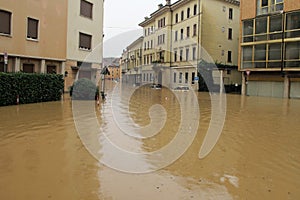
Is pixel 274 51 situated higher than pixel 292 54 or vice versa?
pixel 274 51

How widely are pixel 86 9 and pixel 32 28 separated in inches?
253

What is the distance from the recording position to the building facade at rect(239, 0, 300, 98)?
26188 millimetres

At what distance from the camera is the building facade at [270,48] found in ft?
85.9

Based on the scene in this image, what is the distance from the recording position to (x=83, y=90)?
18.0 m

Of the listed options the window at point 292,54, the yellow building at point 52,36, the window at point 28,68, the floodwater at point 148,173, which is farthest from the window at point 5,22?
the window at point 292,54

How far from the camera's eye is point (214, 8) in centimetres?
3819

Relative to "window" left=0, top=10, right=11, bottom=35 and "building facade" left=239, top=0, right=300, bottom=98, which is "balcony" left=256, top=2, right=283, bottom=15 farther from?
"window" left=0, top=10, right=11, bottom=35

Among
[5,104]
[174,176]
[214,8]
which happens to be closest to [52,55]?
[5,104]

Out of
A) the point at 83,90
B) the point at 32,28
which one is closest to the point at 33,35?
the point at 32,28

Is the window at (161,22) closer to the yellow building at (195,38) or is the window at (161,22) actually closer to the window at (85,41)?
the yellow building at (195,38)

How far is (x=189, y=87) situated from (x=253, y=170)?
3300 cm

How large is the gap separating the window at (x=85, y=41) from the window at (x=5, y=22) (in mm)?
6879

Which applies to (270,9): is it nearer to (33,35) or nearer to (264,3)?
(264,3)

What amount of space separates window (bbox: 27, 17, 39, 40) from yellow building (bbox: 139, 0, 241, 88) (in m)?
22.2
